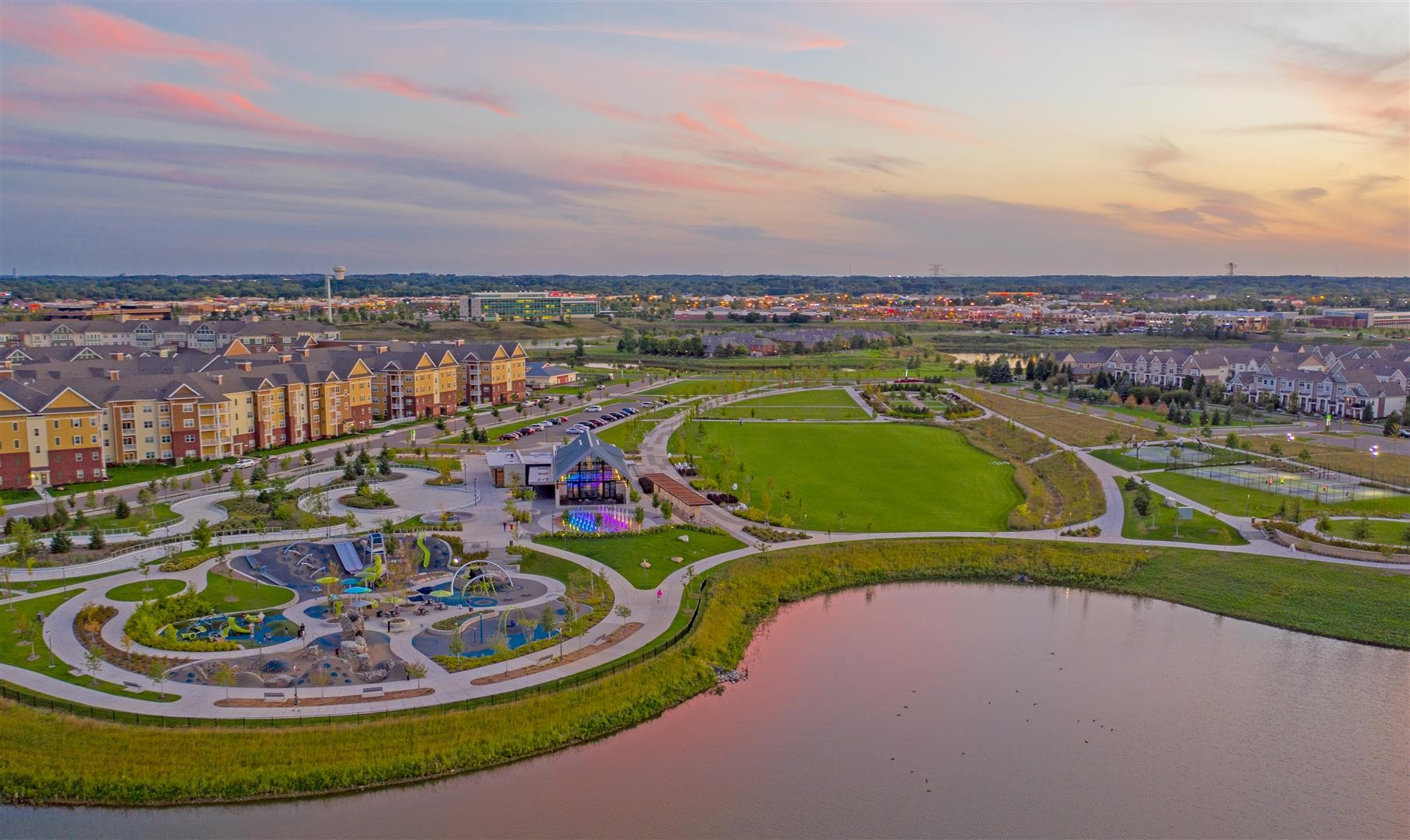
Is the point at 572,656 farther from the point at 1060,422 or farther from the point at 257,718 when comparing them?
the point at 1060,422

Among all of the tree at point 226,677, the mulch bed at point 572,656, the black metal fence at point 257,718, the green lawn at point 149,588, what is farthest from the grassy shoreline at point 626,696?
the green lawn at point 149,588

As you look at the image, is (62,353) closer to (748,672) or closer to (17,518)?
(17,518)

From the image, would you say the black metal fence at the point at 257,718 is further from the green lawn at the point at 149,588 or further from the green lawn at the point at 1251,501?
the green lawn at the point at 1251,501

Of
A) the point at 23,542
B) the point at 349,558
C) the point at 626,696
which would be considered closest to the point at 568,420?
the point at 349,558

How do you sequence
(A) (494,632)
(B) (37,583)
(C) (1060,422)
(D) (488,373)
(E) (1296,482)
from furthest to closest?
(D) (488,373), (C) (1060,422), (E) (1296,482), (B) (37,583), (A) (494,632)

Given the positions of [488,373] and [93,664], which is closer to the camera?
[93,664]

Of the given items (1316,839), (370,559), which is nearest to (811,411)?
(370,559)
